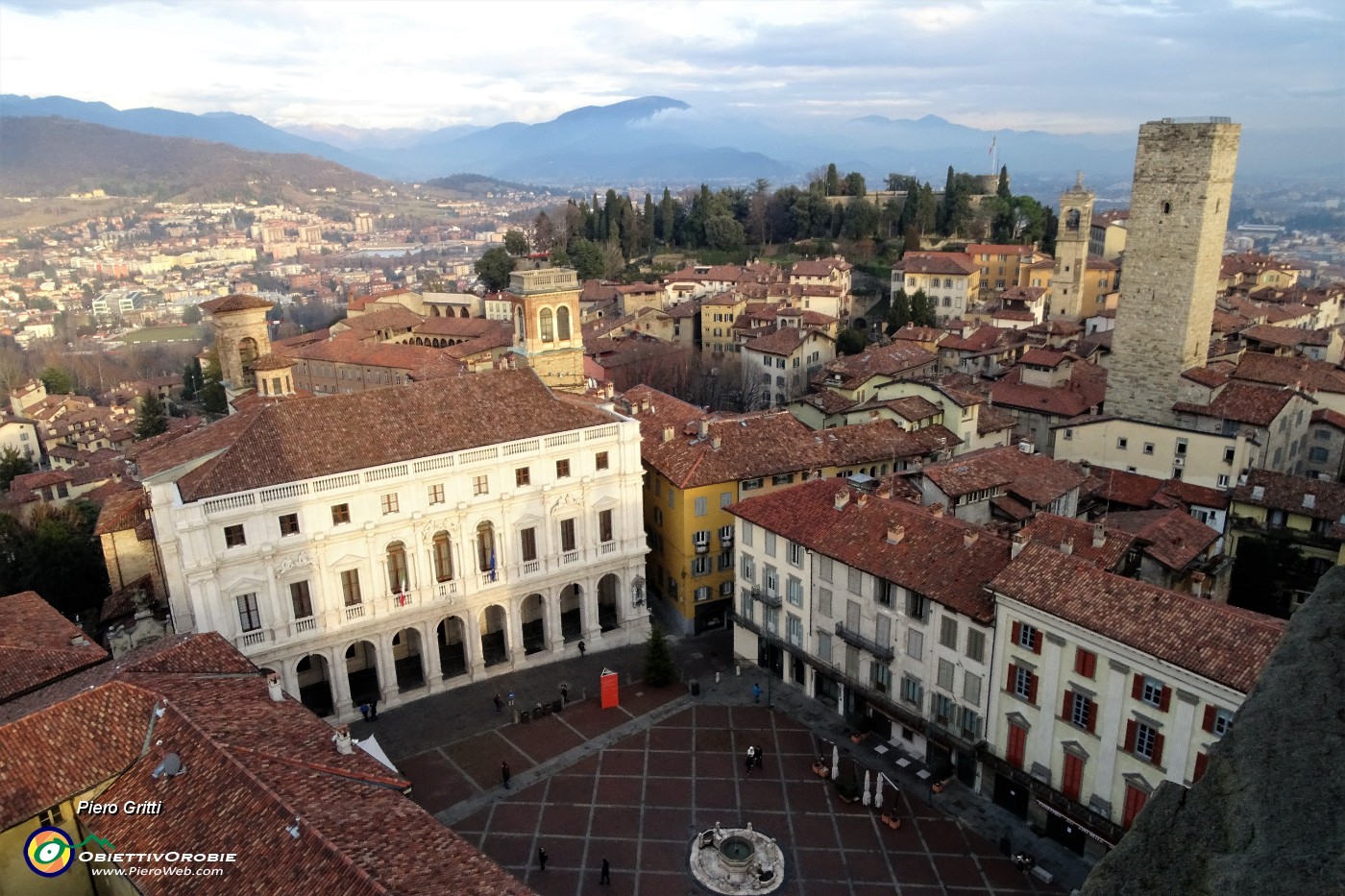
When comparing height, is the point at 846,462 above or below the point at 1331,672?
below

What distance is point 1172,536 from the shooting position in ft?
123

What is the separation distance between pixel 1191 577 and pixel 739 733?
770 inches

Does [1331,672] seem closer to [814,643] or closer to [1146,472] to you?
[814,643]

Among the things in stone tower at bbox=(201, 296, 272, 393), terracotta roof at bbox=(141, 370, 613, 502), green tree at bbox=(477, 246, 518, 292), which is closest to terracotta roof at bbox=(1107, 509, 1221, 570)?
terracotta roof at bbox=(141, 370, 613, 502)

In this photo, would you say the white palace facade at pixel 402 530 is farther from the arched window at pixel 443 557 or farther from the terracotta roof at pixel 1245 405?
the terracotta roof at pixel 1245 405

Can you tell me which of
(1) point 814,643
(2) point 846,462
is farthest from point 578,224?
(1) point 814,643

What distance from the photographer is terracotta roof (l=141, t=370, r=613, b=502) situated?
35.9 meters

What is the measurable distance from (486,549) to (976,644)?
21.7 m

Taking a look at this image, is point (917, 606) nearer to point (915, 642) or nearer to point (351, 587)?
point (915, 642)

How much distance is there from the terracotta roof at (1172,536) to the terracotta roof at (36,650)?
38037mm

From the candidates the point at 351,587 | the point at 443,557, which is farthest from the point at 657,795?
the point at 351,587

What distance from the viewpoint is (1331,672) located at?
18.0 feet

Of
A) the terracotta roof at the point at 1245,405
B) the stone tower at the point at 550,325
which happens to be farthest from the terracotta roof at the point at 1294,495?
the stone tower at the point at 550,325

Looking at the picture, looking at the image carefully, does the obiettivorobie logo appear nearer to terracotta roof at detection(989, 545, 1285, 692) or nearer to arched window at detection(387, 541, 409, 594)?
arched window at detection(387, 541, 409, 594)
